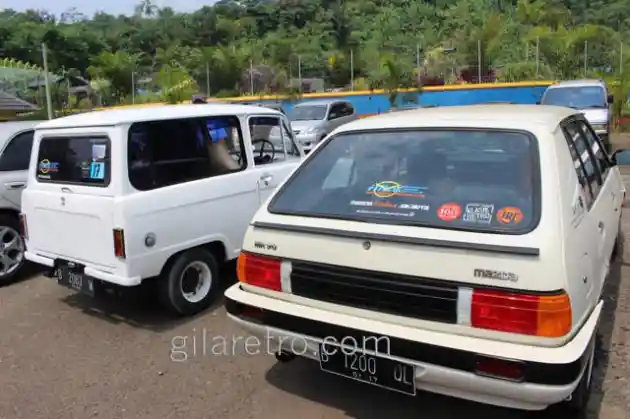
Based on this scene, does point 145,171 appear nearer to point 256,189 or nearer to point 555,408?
point 256,189

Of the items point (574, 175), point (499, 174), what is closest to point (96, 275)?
point (499, 174)

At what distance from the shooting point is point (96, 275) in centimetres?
449

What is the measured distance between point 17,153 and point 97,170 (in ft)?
7.62

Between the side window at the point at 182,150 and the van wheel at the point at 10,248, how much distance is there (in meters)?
2.46

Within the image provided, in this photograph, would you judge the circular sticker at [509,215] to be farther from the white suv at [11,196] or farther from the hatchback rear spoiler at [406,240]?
the white suv at [11,196]

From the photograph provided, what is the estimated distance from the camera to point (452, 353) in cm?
255

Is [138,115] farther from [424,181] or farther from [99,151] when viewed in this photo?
[424,181]

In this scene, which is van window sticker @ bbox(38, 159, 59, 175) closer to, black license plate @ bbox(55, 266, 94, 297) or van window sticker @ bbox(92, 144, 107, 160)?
van window sticker @ bbox(92, 144, 107, 160)

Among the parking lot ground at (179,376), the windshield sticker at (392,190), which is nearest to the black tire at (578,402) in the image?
the parking lot ground at (179,376)

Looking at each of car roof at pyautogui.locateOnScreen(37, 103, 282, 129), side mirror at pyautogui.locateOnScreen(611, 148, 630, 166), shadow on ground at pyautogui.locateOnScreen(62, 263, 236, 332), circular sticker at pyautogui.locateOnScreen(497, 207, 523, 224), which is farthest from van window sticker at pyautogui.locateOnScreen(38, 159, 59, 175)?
side mirror at pyautogui.locateOnScreen(611, 148, 630, 166)

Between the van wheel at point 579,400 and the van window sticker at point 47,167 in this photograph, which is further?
the van window sticker at point 47,167

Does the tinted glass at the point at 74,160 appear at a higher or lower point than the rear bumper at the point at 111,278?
higher

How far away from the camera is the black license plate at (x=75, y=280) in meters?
4.60

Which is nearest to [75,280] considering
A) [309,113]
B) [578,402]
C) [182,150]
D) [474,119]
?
[182,150]
